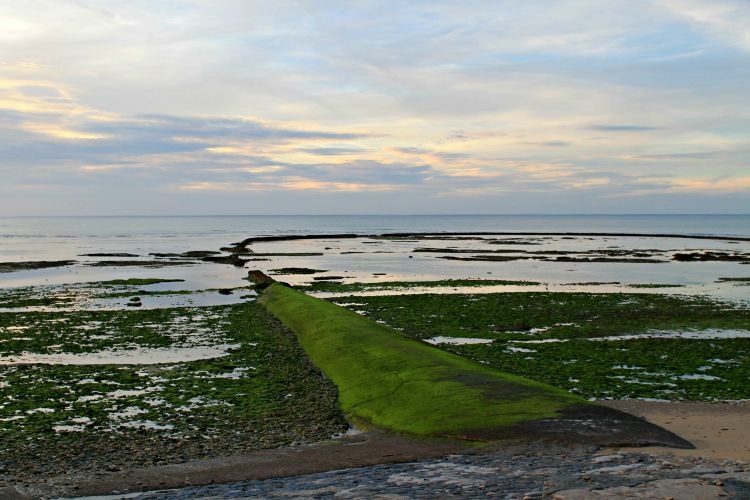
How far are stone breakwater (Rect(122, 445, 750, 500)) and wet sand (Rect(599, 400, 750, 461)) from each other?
0.91 metres

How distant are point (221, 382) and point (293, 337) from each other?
980 centimetres

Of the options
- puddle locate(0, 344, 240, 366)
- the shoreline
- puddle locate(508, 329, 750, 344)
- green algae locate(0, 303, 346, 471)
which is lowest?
puddle locate(0, 344, 240, 366)

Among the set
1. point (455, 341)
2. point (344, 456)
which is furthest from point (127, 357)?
point (344, 456)

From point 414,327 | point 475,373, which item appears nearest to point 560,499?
point 475,373

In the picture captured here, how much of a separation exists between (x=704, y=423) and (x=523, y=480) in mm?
7253

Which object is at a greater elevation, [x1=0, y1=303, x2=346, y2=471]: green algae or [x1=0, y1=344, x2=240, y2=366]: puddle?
[x1=0, y1=303, x2=346, y2=471]: green algae

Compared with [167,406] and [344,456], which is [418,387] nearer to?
[344,456]

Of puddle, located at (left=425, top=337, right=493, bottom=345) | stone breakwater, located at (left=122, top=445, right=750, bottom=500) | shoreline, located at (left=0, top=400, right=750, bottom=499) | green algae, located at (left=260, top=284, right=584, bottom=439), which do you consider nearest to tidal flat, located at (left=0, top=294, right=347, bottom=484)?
shoreline, located at (left=0, top=400, right=750, bottom=499)

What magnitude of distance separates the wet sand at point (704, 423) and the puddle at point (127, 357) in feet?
53.6

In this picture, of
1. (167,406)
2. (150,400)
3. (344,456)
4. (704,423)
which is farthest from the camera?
(150,400)

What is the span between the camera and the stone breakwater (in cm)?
1155

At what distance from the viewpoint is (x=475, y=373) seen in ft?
71.2

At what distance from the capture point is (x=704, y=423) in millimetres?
16828

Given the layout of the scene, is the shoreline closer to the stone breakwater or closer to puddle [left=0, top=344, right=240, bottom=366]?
the stone breakwater
